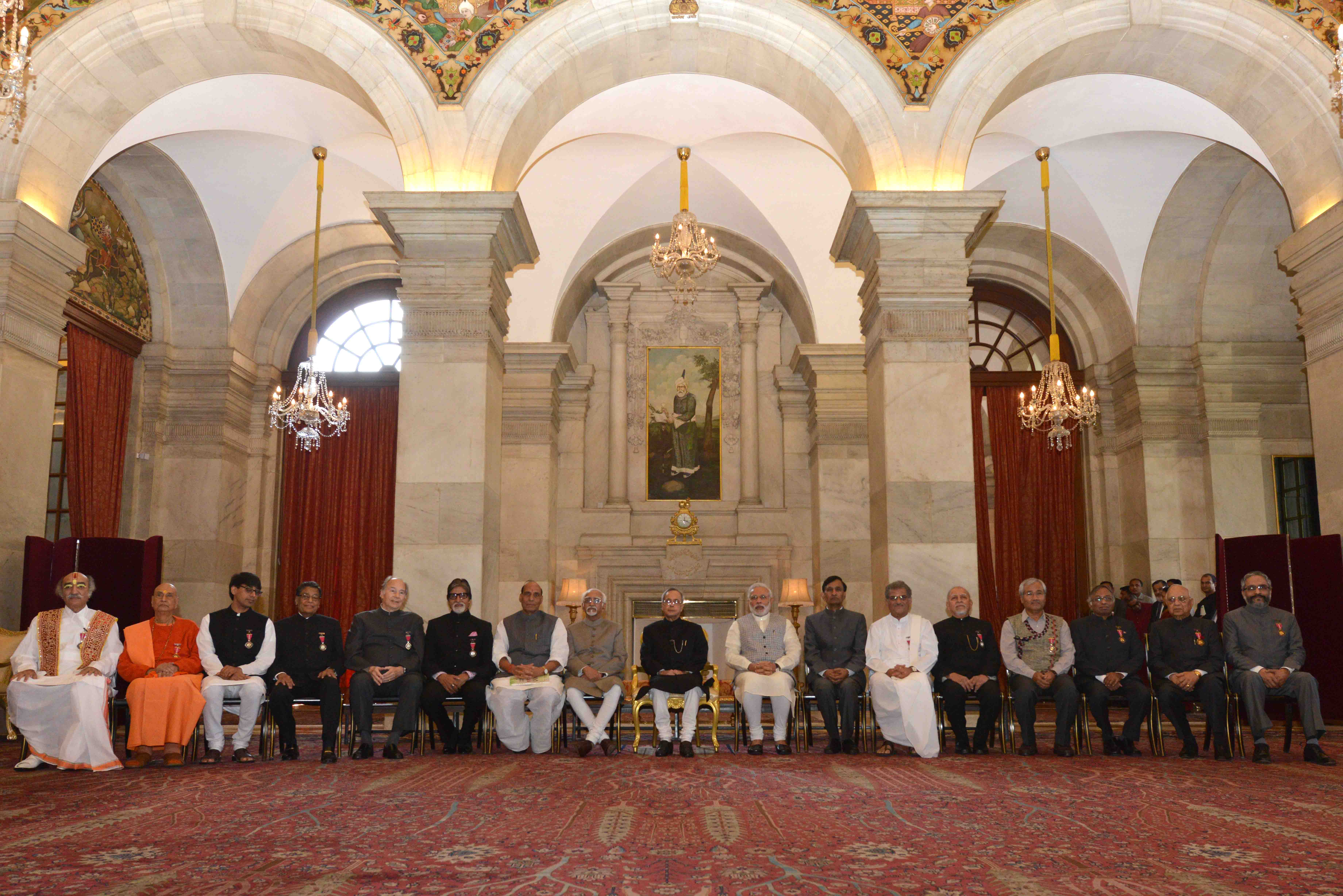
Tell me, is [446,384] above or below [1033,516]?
above

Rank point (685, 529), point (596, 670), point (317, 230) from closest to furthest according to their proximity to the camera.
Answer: point (596, 670) < point (317, 230) < point (685, 529)

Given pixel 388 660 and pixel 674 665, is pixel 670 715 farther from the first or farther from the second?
pixel 388 660

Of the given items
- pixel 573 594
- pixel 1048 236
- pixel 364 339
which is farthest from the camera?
pixel 364 339

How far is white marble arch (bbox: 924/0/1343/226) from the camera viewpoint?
7.88m

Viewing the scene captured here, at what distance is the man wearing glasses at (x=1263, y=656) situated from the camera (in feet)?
21.2

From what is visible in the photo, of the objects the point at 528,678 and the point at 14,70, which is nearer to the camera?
the point at 14,70

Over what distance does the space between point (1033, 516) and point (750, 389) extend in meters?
3.68

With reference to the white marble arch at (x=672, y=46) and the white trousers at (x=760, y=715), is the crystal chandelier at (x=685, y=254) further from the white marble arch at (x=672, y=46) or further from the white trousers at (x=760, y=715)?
the white trousers at (x=760, y=715)

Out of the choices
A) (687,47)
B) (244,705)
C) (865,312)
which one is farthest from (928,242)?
(244,705)

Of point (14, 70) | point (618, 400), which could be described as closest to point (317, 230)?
point (618, 400)

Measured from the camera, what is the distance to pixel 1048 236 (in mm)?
9734

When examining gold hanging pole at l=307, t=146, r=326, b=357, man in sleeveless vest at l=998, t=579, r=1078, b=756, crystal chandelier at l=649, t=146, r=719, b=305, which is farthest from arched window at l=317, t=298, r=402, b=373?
man in sleeveless vest at l=998, t=579, r=1078, b=756

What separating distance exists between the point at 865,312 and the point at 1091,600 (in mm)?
2642

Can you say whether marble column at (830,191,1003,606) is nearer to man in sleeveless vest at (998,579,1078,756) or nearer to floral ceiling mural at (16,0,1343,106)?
man in sleeveless vest at (998,579,1078,756)
